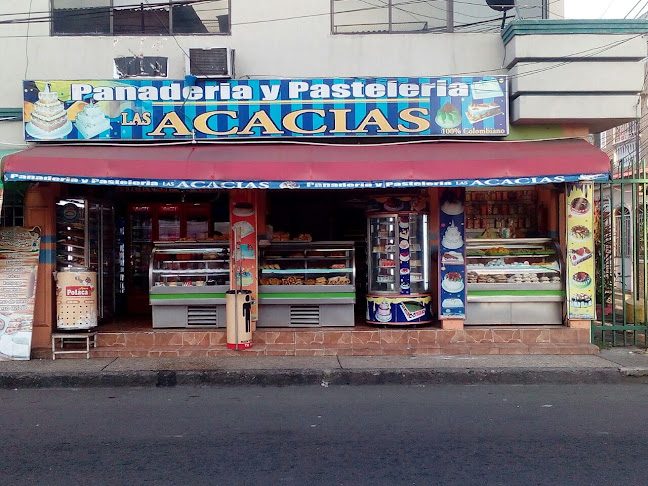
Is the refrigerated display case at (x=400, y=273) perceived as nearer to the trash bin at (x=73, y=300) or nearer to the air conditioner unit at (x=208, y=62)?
the air conditioner unit at (x=208, y=62)

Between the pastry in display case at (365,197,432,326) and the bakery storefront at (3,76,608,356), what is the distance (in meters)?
0.02

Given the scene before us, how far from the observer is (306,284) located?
36.8ft

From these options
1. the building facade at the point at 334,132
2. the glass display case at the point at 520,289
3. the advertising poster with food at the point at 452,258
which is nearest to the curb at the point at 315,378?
the building facade at the point at 334,132

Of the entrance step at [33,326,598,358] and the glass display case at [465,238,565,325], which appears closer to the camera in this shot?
the entrance step at [33,326,598,358]

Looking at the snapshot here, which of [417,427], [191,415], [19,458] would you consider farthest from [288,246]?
[19,458]

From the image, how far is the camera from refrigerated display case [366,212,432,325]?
1114 cm

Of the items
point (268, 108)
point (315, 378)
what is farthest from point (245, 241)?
point (315, 378)

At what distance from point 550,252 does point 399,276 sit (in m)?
2.48

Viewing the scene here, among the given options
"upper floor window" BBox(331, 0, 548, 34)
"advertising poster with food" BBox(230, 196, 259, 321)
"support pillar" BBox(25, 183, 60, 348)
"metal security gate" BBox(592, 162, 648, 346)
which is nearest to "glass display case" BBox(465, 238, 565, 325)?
"metal security gate" BBox(592, 162, 648, 346)

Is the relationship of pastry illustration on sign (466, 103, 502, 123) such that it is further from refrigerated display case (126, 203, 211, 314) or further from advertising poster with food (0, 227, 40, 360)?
advertising poster with food (0, 227, 40, 360)

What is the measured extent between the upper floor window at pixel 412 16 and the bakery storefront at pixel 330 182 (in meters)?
1.12

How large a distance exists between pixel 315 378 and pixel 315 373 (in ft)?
0.22

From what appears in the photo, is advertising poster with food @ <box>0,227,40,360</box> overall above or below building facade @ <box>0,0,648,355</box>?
below

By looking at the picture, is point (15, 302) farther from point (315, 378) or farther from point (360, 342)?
point (360, 342)
